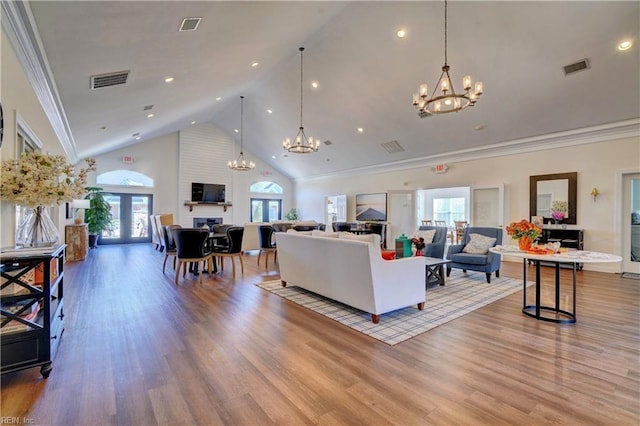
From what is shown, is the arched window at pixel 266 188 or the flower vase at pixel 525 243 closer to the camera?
the flower vase at pixel 525 243

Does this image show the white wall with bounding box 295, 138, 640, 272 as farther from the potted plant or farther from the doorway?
the potted plant

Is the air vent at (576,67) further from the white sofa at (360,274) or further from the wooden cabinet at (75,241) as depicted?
the wooden cabinet at (75,241)

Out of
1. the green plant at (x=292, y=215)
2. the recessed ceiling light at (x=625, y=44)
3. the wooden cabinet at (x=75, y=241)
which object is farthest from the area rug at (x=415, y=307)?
the green plant at (x=292, y=215)

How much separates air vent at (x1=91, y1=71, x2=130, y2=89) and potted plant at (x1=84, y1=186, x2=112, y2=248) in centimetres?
646

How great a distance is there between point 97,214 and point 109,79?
714cm

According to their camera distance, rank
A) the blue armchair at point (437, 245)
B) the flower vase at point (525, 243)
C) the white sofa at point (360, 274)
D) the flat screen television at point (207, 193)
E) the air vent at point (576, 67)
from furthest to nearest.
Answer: the flat screen television at point (207, 193), the blue armchair at point (437, 245), the air vent at point (576, 67), the flower vase at point (525, 243), the white sofa at point (360, 274)

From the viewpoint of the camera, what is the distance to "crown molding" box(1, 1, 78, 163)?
2322 millimetres

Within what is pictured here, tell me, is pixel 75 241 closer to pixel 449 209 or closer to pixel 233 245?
pixel 233 245

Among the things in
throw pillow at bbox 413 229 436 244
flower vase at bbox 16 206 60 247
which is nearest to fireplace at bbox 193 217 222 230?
throw pillow at bbox 413 229 436 244

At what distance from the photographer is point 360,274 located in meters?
3.45

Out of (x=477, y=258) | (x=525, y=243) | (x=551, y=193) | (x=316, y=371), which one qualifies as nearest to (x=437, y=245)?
(x=477, y=258)

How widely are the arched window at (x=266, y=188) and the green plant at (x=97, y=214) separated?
5662mm

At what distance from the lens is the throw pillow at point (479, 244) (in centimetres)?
557

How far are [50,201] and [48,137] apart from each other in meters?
2.90
